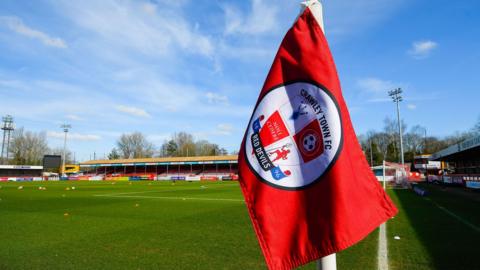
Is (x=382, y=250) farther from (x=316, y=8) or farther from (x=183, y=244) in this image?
(x=316, y=8)

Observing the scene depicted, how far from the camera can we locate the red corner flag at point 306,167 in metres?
1.67

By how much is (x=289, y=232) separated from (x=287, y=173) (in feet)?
1.06

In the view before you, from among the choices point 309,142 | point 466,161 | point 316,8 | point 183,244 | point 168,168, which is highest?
point 316,8

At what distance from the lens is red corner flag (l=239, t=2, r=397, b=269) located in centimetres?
167

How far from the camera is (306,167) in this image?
5.71 feet

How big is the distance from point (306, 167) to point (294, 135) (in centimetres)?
19

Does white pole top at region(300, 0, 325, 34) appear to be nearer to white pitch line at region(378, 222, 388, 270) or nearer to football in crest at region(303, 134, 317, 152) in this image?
football in crest at region(303, 134, 317, 152)

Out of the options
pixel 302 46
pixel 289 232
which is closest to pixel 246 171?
pixel 289 232

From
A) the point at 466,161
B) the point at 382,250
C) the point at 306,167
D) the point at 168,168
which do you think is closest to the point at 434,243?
the point at 382,250

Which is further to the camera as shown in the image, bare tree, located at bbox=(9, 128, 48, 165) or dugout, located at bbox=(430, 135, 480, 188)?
bare tree, located at bbox=(9, 128, 48, 165)

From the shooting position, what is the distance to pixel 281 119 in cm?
185

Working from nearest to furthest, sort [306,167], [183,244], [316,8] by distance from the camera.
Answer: [306,167] < [316,8] < [183,244]

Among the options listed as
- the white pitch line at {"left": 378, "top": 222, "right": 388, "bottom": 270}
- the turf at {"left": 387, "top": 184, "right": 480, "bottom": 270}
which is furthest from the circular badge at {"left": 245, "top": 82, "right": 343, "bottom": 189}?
the turf at {"left": 387, "top": 184, "right": 480, "bottom": 270}

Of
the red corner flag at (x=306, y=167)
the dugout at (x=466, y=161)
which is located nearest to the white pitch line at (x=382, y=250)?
the red corner flag at (x=306, y=167)
